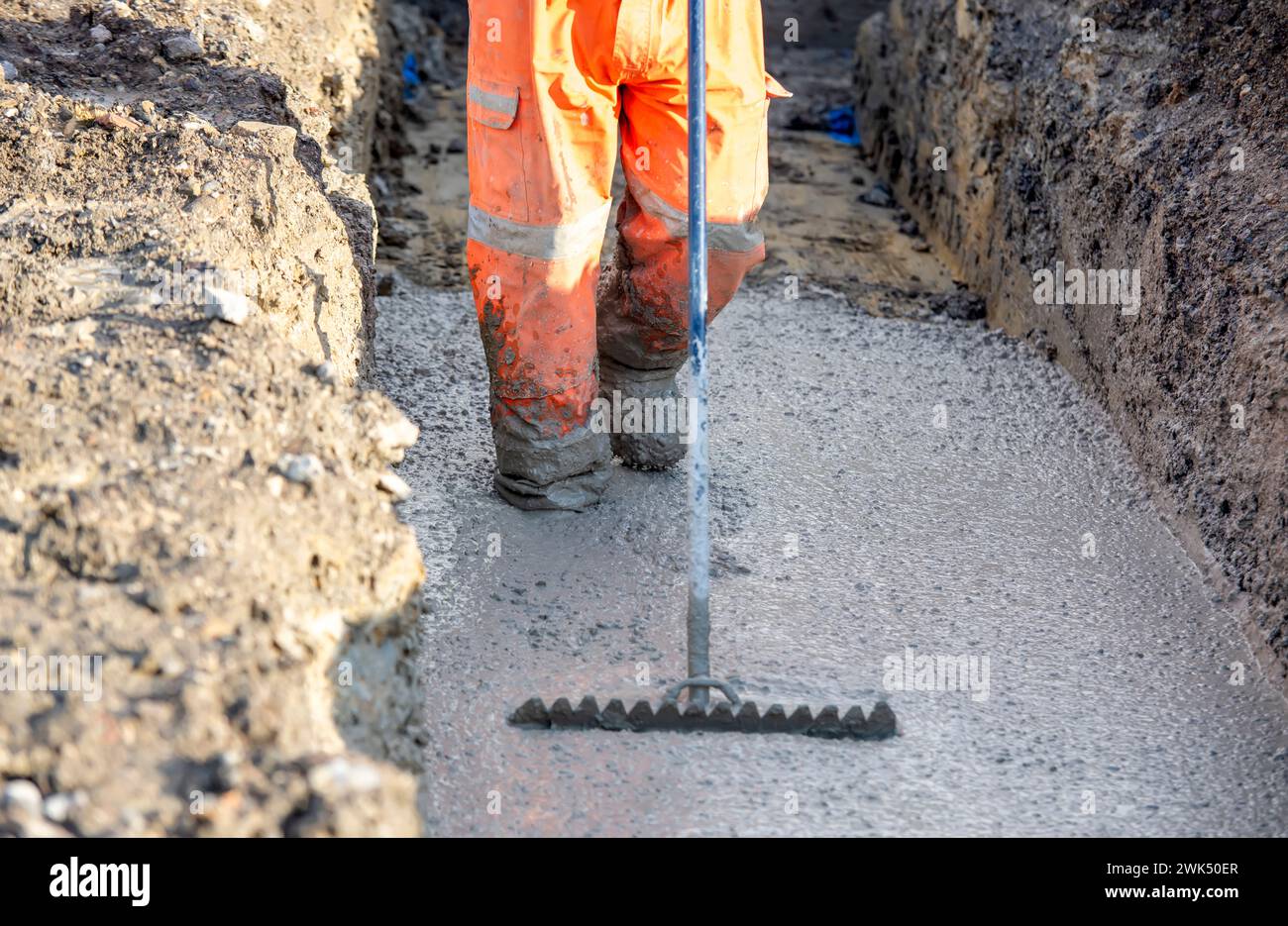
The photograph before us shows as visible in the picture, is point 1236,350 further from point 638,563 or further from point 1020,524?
point 638,563

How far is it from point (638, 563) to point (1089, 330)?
4.96 ft

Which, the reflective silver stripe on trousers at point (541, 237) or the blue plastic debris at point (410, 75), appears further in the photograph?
the blue plastic debris at point (410, 75)

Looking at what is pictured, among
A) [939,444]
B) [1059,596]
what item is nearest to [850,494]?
[939,444]

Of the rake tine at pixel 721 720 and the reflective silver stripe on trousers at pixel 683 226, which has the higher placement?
the reflective silver stripe on trousers at pixel 683 226

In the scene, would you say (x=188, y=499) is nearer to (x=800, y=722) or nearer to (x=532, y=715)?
(x=532, y=715)

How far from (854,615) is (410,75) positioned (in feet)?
13.4

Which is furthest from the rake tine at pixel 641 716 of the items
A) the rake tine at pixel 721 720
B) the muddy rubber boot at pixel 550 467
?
the muddy rubber boot at pixel 550 467

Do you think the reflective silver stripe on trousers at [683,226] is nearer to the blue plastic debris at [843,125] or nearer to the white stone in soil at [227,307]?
the white stone in soil at [227,307]

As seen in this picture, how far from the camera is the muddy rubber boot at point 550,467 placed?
312 centimetres

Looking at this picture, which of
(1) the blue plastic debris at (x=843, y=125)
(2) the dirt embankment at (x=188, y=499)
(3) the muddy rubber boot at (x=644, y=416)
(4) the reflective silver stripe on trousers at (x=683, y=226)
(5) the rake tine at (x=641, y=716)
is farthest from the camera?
(1) the blue plastic debris at (x=843, y=125)

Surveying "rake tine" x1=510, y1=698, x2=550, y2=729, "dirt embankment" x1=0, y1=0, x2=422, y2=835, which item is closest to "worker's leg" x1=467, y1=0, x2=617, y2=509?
"dirt embankment" x1=0, y1=0, x2=422, y2=835

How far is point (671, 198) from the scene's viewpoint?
3016 millimetres

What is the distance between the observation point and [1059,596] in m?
2.97
